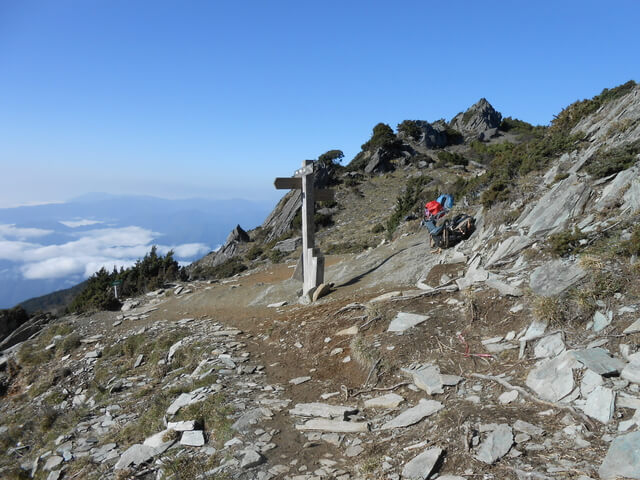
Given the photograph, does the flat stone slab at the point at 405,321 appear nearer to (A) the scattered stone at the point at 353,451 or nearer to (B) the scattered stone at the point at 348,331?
(B) the scattered stone at the point at 348,331

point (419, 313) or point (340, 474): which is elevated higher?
point (419, 313)

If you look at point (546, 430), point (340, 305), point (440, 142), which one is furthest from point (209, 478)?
point (440, 142)

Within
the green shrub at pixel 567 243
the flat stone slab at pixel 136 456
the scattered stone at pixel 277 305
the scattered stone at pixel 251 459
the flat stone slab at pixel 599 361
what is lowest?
the flat stone slab at pixel 136 456

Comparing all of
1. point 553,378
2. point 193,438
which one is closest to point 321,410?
point 193,438

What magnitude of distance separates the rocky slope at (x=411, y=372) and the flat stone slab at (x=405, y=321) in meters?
0.04

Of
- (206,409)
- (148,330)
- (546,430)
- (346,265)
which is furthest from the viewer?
(346,265)

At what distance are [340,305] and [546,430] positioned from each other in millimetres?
5967

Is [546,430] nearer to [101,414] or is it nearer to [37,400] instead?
[101,414]

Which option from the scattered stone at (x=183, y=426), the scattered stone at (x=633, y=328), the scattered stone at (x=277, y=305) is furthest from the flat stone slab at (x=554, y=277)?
the scattered stone at (x=277, y=305)

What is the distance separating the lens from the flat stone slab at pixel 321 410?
5308mm

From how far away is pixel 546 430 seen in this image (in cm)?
386

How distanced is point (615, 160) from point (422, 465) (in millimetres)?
8193

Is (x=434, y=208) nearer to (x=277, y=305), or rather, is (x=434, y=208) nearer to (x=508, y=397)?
Result: (x=277, y=305)

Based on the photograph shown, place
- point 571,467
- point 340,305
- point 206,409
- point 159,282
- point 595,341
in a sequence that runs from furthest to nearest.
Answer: point 159,282, point 340,305, point 206,409, point 595,341, point 571,467
